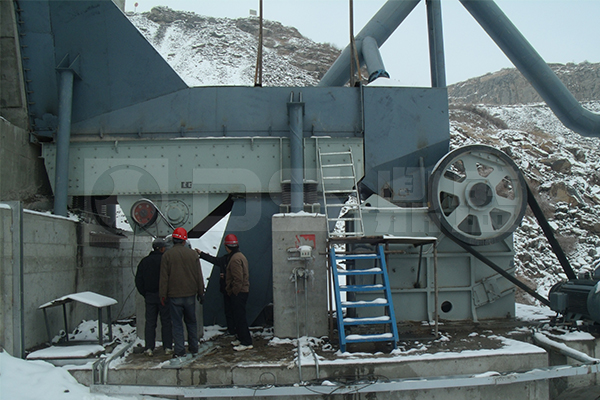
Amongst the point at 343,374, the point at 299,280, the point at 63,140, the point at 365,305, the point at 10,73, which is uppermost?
the point at 10,73

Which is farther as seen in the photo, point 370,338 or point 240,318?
point 240,318

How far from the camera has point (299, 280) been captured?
6934 mm

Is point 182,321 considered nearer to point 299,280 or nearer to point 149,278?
point 149,278

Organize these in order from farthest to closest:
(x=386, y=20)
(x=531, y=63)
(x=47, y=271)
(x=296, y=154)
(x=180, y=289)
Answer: (x=386, y=20) < (x=531, y=63) < (x=296, y=154) < (x=47, y=271) < (x=180, y=289)

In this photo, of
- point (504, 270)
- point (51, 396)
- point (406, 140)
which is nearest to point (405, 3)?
point (406, 140)

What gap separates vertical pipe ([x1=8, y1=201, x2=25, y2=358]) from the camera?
559cm

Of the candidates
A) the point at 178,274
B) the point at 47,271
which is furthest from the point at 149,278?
the point at 47,271

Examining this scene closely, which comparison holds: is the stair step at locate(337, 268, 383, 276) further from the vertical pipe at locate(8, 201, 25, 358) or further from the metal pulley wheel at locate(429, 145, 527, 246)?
the vertical pipe at locate(8, 201, 25, 358)

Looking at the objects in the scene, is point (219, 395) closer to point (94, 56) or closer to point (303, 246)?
point (303, 246)

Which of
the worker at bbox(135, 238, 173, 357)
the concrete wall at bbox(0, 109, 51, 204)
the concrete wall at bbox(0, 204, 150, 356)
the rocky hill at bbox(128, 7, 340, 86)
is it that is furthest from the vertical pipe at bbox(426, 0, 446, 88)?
the rocky hill at bbox(128, 7, 340, 86)

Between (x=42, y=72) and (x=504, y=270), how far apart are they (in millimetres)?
8653

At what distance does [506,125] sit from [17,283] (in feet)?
124

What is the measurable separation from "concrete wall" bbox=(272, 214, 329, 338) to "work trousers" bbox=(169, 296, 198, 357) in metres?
1.30

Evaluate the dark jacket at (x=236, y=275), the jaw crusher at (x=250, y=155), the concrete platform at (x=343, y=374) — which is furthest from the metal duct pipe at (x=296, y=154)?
the concrete platform at (x=343, y=374)
